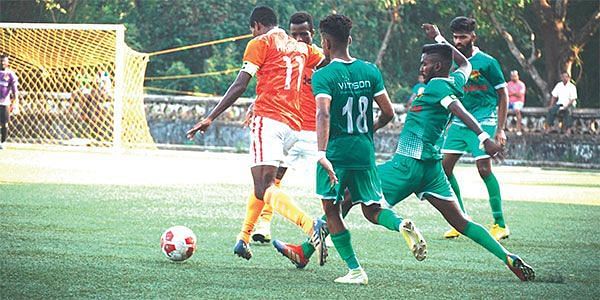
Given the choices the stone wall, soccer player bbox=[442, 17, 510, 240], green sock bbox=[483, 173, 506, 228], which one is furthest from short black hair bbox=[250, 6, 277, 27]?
the stone wall

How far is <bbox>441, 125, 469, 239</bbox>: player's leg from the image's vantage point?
495 inches

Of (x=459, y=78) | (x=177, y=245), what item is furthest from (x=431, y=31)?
(x=177, y=245)

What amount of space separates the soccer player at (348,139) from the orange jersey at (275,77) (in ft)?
4.15

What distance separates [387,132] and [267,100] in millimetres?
22734

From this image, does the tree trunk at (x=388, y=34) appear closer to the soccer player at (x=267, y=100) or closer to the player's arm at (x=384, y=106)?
the soccer player at (x=267, y=100)

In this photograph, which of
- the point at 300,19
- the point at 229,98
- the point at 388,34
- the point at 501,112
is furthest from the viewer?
the point at 388,34

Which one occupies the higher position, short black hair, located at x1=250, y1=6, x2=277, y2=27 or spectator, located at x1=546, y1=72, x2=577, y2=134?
short black hair, located at x1=250, y1=6, x2=277, y2=27

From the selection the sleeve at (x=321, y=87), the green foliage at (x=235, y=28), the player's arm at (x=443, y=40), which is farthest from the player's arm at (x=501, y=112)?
the green foliage at (x=235, y=28)

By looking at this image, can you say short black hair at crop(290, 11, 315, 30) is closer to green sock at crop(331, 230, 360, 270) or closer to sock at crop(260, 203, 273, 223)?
sock at crop(260, 203, 273, 223)

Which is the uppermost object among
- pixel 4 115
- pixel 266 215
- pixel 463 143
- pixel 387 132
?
pixel 463 143

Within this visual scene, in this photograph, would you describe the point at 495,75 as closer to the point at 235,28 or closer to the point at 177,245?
the point at 177,245

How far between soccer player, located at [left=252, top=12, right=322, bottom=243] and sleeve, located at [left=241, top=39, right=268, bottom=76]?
109 centimetres

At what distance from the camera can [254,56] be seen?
1011cm

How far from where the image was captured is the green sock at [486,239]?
9195 mm
